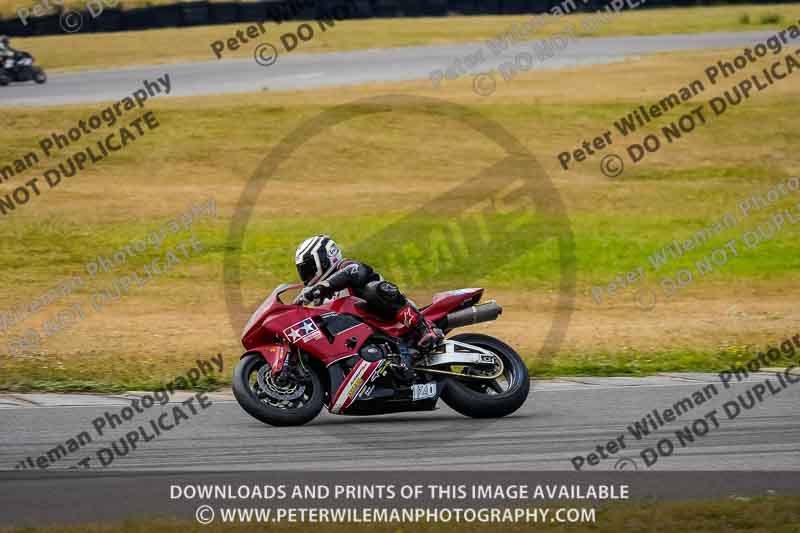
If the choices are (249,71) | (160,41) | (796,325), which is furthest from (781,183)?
(160,41)

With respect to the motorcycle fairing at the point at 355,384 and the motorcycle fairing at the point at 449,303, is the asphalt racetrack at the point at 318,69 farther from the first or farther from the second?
the motorcycle fairing at the point at 355,384

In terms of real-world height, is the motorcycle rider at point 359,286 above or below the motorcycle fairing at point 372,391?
above

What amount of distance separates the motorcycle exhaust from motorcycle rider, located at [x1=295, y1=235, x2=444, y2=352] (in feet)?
0.60

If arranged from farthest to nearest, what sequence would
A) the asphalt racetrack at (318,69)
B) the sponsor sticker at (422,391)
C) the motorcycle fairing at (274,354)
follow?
the asphalt racetrack at (318,69) → the sponsor sticker at (422,391) → the motorcycle fairing at (274,354)

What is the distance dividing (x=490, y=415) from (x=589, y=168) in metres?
16.9

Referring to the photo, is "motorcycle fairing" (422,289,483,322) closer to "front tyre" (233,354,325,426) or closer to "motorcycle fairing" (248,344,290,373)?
"front tyre" (233,354,325,426)

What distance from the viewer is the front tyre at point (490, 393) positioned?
9.76 m

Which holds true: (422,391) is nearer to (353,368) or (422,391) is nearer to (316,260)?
(353,368)

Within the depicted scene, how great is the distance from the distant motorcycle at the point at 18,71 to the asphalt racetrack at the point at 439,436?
22.1 metres

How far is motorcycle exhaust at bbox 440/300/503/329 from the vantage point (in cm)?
1000

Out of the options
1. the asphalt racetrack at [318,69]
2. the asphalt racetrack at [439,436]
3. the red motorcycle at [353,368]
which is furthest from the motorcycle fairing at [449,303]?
the asphalt racetrack at [318,69]

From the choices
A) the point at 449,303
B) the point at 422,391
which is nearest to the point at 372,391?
the point at 422,391

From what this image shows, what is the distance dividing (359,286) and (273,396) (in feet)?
3.78

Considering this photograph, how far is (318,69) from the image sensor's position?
34.1 m
